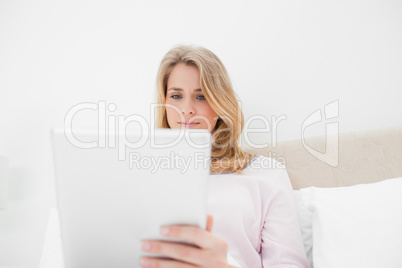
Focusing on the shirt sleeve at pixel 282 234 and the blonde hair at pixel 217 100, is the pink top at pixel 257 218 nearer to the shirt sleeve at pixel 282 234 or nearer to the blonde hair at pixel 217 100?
the shirt sleeve at pixel 282 234

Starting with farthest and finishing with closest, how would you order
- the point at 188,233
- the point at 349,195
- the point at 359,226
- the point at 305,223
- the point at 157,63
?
the point at 157,63 < the point at 305,223 < the point at 349,195 < the point at 359,226 < the point at 188,233

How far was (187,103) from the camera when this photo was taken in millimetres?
1320

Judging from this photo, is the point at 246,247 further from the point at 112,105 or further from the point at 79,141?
the point at 112,105

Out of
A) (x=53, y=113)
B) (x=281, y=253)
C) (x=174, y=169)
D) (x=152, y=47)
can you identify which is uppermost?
(x=152, y=47)

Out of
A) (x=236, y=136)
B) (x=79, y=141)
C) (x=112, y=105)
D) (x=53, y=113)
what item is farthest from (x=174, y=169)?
(x=53, y=113)

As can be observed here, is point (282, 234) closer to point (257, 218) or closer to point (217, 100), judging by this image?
point (257, 218)

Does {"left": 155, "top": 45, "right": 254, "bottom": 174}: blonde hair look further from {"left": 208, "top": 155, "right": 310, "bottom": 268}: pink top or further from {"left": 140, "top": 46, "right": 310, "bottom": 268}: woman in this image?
{"left": 208, "top": 155, "right": 310, "bottom": 268}: pink top

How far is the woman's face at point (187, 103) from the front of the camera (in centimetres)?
133

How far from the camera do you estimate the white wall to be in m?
1.53

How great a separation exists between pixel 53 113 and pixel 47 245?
77cm

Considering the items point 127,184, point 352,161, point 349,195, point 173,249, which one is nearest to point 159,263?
point 173,249

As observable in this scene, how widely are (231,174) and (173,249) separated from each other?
705mm

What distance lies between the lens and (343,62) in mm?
1542

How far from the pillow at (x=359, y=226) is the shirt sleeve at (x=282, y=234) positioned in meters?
0.07
